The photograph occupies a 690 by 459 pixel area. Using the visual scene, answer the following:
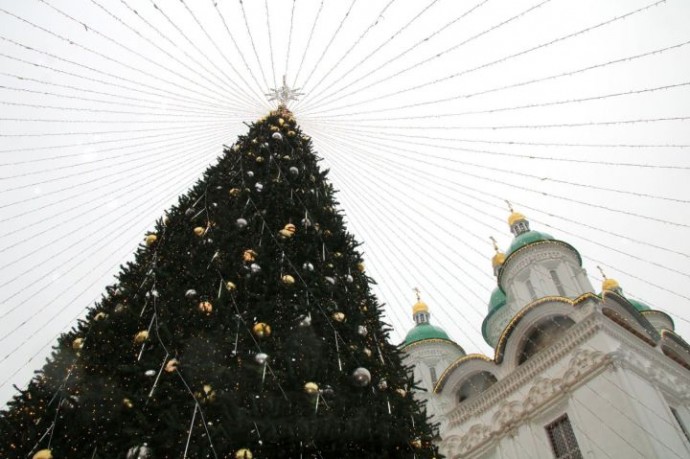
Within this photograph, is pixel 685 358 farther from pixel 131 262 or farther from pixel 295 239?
pixel 131 262

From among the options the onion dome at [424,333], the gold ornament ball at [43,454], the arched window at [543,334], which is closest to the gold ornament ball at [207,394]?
the gold ornament ball at [43,454]

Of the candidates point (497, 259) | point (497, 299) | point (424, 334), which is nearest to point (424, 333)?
point (424, 334)

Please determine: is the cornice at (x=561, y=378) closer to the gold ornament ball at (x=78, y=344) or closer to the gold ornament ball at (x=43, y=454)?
the gold ornament ball at (x=78, y=344)

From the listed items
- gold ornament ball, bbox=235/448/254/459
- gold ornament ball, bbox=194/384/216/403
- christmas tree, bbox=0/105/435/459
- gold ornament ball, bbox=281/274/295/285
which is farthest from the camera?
gold ornament ball, bbox=281/274/295/285

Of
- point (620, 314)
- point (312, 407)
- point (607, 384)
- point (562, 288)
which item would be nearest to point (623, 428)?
point (607, 384)

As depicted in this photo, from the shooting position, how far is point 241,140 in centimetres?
828

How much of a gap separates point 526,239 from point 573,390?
1259cm

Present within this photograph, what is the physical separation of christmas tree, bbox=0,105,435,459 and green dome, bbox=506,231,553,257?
22.8m

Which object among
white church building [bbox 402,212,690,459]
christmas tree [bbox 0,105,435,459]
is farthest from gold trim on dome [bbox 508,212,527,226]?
christmas tree [bbox 0,105,435,459]

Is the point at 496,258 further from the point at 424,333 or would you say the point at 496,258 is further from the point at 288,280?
the point at 288,280

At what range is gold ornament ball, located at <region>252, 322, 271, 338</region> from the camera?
4.63m

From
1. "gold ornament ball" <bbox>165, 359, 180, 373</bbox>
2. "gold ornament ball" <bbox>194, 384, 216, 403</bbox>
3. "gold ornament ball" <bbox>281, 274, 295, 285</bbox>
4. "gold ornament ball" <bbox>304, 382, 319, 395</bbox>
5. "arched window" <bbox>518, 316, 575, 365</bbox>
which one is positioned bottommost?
"gold ornament ball" <bbox>194, 384, 216, 403</bbox>

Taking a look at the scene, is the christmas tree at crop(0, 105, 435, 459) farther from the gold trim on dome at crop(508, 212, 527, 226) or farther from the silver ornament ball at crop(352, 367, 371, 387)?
the gold trim on dome at crop(508, 212, 527, 226)

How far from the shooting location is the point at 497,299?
100 feet
